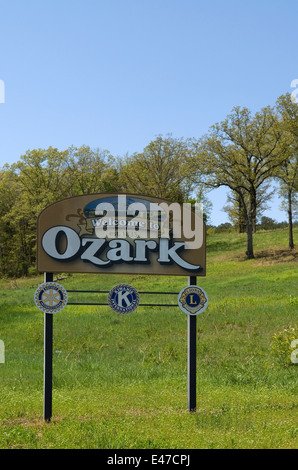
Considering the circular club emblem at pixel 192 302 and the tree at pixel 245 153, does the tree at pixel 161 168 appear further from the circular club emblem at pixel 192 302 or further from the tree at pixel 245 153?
the circular club emblem at pixel 192 302

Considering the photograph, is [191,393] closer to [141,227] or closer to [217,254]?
[141,227]

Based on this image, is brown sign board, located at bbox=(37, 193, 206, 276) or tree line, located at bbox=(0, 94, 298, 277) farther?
tree line, located at bbox=(0, 94, 298, 277)

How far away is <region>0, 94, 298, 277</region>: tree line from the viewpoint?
49281mm

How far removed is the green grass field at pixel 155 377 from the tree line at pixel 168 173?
71.9 ft

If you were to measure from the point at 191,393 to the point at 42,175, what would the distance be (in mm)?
54302

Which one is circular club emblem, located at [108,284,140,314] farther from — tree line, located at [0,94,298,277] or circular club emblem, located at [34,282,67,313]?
tree line, located at [0,94,298,277]

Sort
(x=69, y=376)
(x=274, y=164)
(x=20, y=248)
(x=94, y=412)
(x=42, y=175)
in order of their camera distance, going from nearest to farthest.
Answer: (x=94, y=412)
(x=69, y=376)
(x=274, y=164)
(x=42, y=175)
(x=20, y=248)

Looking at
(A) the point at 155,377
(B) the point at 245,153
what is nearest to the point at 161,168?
(B) the point at 245,153

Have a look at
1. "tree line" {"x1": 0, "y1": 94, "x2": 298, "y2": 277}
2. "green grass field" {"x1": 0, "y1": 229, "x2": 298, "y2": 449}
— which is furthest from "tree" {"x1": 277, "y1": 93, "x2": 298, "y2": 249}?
"green grass field" {"x1": 0, "y1": 229, "x2": 298, "y2": 449}

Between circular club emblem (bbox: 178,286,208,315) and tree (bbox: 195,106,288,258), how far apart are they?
39.6 metres

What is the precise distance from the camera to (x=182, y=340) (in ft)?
60.7

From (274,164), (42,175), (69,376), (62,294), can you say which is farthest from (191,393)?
(42,175)

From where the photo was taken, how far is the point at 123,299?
10.1 metres

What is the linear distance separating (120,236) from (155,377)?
5.25 meters
